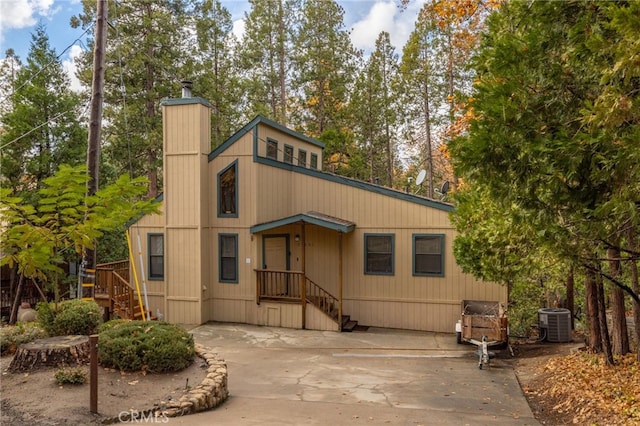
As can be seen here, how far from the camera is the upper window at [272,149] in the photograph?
42.3 ft

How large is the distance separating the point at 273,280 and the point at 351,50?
15173 millimetres

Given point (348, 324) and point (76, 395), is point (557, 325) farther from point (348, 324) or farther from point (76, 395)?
point (76, 395)

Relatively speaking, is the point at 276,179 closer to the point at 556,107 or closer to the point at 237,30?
the point at 556,107

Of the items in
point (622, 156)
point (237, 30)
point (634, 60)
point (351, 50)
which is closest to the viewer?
point (634, 60)

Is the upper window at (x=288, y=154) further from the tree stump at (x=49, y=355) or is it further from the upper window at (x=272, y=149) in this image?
the tree stump at (x=49, y=355)

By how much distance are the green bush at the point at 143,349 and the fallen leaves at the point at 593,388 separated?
512 centimetres

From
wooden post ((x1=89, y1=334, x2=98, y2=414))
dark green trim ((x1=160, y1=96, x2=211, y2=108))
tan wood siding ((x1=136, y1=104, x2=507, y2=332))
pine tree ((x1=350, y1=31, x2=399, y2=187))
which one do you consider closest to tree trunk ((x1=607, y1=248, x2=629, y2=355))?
tan wood siding ((x1=136, y1=104, x2=507, y2=332))

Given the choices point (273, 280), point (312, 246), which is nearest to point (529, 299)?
point (312, 246)

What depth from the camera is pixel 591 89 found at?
13.4 feet

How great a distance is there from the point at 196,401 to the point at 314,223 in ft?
21.5

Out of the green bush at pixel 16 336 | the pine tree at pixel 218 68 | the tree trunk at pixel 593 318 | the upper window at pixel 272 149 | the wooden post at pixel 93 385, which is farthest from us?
the pine tree at pixel 218 68

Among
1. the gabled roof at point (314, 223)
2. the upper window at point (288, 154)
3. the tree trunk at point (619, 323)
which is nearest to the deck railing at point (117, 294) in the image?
the gabled roof at point (314, 223)

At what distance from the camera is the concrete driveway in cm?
550

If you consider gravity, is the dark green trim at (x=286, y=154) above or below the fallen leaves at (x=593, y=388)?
above
